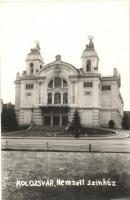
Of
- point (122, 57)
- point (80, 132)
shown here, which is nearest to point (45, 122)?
point (80, 132)

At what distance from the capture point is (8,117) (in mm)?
4449

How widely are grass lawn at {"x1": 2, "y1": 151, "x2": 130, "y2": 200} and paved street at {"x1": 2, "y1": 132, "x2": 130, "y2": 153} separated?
70mm

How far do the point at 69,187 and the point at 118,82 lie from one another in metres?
1.24

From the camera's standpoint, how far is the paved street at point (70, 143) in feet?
13.9

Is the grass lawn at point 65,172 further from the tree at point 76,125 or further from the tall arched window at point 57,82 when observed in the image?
the tall arched window at point 57,82

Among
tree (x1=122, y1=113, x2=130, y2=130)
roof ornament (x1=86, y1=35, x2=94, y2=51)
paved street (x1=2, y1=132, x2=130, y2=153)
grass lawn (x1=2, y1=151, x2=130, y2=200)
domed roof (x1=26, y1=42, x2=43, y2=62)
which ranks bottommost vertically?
grass lawn (x1=2, y1=151, x2=130, y2=200)

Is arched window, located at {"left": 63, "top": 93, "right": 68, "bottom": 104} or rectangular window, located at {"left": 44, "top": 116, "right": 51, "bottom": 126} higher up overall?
arched window, located at {"left": 63, "top": 93, "right": 68, "bottom": 104}

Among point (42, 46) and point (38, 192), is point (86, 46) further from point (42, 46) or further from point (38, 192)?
point (38, 192)

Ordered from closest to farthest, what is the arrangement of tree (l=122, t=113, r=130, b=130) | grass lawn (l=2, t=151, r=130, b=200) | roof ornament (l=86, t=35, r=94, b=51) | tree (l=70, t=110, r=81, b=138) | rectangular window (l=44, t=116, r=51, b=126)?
grass lawn (l=2, t=151, r=130, b=200), tree (l=122, t=113, r=130, b=130), roof ornament (l=86, t=35, r=94, b=51), tree (l=70, t=110, r=81, b=138), rectangular window (l=44, t=116, r=51, b=126)

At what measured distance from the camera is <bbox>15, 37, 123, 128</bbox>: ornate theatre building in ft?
15.0

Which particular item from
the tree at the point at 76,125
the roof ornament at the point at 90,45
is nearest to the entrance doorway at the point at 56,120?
the tree at the point at 76,125

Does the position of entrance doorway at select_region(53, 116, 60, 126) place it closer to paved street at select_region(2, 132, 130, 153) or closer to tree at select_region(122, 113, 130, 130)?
paved street at select_region(2, 132, 130, 153)

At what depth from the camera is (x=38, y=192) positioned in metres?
4.04

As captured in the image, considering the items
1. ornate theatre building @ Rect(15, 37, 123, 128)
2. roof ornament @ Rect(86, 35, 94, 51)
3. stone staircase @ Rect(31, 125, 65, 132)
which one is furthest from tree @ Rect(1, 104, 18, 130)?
roof ornament @ Rect(86, 35, 94, 51)
